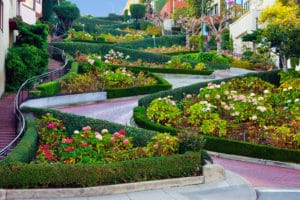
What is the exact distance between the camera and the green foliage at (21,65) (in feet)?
89.7

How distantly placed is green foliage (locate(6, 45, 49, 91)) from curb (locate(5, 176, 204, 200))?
16004 mm

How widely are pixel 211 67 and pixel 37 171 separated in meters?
28.4

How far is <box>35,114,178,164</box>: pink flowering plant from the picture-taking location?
555 inches

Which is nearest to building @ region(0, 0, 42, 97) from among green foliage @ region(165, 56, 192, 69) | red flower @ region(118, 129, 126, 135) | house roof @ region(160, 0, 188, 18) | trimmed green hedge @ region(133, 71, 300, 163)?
trimmed green hedge @ region(133, 71, 300, 163)

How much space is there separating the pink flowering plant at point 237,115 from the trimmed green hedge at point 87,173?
14.9ft

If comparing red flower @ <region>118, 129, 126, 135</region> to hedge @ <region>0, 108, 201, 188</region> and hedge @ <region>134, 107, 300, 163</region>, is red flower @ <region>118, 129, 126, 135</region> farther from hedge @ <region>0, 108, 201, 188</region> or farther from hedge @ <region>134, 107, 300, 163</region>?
hedge @ <region>134, 107, 300, 163</region>

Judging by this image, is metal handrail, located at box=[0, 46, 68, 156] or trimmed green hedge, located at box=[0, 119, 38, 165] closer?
trimmed green hedge, located at box=[0, 119, 38, 165]

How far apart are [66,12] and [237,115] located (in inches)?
1744

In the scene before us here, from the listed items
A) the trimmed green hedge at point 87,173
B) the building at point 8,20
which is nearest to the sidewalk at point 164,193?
the trimmed green hedge at point 87,173

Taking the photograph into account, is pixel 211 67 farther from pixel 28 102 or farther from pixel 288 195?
pixel 288 195

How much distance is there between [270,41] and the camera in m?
29.9

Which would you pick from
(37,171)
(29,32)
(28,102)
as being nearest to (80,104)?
(28,102)

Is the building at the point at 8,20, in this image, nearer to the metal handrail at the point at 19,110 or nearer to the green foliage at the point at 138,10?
the metal handrail at the point at 19,110

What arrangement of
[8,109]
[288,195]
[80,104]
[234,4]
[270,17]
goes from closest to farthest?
[288,195], [8,109], [80,104], [270,17], [234,4]
